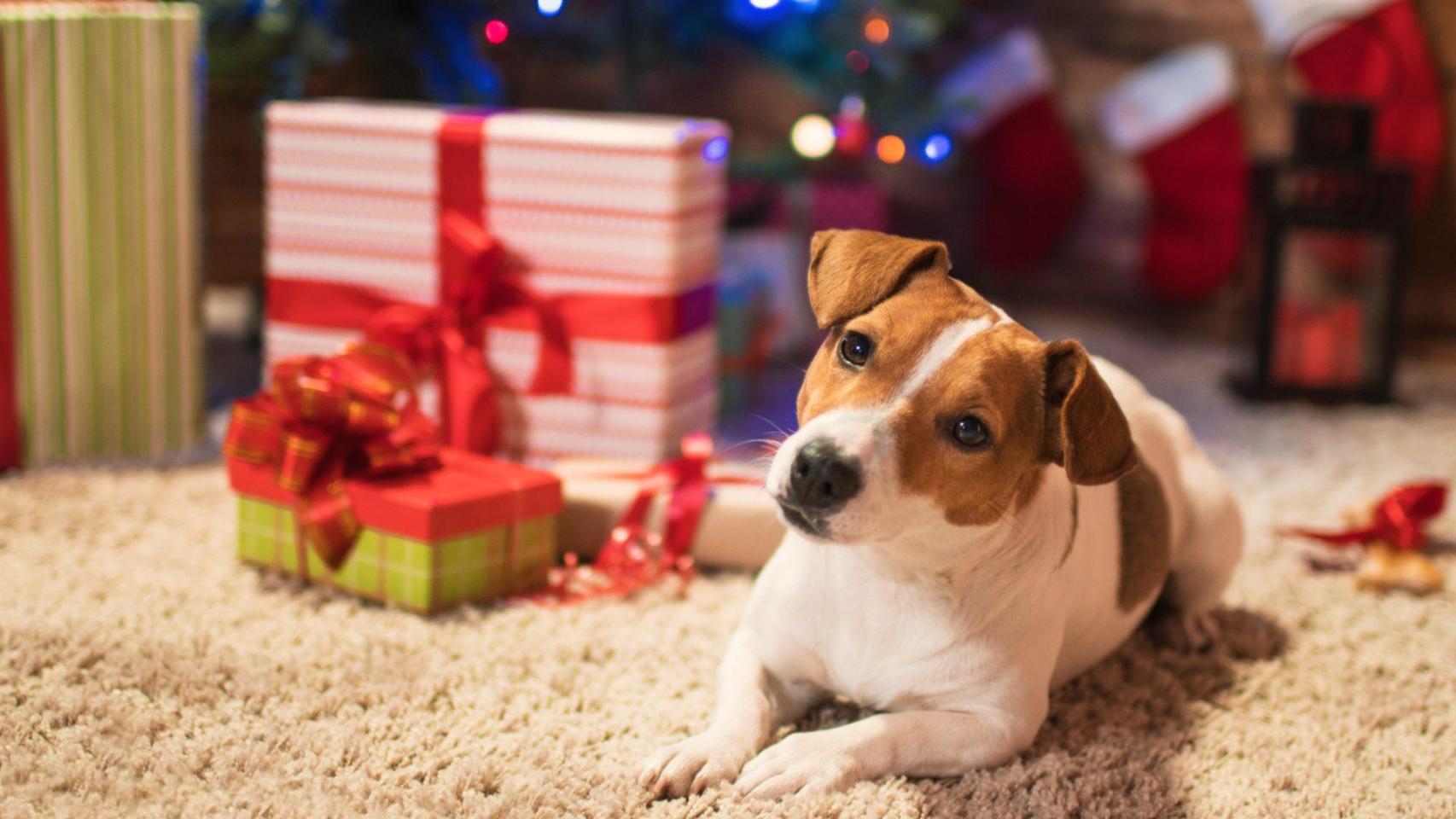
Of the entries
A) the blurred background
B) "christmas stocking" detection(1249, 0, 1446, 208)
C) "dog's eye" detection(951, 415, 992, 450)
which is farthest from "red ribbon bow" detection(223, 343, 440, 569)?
"christmas stocking" detection(1249, 0, 1446, 208)

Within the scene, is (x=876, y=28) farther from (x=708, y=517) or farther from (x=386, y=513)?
(x=386, y=513)

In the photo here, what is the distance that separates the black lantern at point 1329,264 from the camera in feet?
11.0

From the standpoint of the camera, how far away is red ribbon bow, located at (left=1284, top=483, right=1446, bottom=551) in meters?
2.38

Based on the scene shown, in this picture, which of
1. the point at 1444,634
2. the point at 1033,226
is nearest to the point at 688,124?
the point at 1444,634

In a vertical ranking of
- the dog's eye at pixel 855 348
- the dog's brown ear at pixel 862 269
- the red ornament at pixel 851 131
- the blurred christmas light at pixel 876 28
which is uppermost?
the blurred christmas light at pixel 876 28

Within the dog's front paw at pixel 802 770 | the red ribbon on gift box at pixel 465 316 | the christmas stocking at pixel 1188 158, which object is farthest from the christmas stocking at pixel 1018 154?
the dog's front paw at pixel 802 770

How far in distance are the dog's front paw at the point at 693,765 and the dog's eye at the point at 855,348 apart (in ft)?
1.44

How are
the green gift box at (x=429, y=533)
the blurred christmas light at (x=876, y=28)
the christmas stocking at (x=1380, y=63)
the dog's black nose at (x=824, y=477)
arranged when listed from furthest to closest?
the christmas stocking at (x=1380, y=63) < the blurred christmas light at (x=876, y=28) < the green gift box at (x=429, y=533) < the dog's black nose at (x=824, y=477)

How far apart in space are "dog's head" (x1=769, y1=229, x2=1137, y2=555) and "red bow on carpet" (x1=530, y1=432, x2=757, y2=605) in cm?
64

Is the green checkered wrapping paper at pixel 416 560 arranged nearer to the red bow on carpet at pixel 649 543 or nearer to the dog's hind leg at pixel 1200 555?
the red bow on carpet at pixel 649 543

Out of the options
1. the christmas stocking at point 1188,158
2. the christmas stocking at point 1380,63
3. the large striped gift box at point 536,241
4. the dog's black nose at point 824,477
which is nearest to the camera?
the dog's black nose at point 824,477

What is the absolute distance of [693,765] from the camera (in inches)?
59.5

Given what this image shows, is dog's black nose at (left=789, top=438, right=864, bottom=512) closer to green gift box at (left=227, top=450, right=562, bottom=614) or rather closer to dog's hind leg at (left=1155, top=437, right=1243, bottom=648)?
green gift box at (left=227, top=450, right=562, bottom=614)

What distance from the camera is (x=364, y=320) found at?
2549 mm
